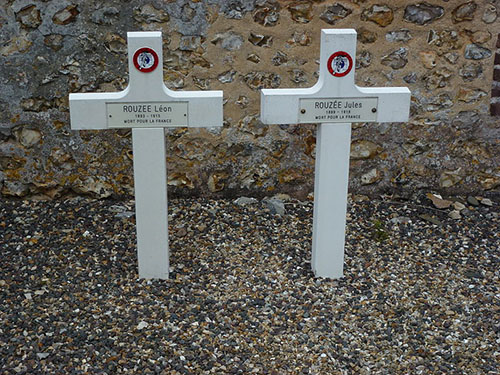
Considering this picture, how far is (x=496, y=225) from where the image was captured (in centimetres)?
461

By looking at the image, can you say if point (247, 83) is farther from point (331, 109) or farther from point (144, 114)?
point (144, 114)

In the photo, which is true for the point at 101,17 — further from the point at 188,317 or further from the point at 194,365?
the point at 194,365

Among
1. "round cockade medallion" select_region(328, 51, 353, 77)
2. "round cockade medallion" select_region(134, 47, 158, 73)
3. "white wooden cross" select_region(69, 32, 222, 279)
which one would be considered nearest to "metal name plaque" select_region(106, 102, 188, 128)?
"white wooden cross" select_region(69, 32, 222, 279)

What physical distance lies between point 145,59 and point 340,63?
1027 millimetres

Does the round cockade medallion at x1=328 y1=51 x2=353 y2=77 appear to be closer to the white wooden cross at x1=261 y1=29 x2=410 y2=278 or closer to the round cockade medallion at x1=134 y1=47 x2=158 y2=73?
the white wooden cross at x1=261 y1=29 x2=410 y2=278

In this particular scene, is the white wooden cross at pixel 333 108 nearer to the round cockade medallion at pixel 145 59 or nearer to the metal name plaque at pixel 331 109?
the metal name plaque at pixel 331 109

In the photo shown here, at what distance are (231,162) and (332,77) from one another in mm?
1410

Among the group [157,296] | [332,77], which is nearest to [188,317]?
[157,296]

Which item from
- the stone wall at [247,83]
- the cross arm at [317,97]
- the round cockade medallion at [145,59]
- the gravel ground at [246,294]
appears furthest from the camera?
the stone wall at [247,83]

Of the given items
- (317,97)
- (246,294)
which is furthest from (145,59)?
(246,294)

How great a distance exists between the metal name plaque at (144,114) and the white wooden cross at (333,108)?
1.61ft

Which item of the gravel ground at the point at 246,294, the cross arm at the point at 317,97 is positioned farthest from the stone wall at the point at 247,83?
the cross arm at the point at 317,97

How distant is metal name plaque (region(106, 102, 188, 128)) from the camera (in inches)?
140

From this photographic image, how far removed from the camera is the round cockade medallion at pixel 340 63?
11.6 feet
